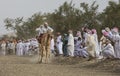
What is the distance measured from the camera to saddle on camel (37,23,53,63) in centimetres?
2206

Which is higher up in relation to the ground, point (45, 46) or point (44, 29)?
point (44, 29)

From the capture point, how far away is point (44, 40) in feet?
72.8

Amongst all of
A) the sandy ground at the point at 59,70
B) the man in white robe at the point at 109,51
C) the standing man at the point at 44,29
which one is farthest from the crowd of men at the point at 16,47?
the sandy ground at the point at 59,70

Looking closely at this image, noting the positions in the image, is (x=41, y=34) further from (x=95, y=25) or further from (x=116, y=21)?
(x=95, y=25)

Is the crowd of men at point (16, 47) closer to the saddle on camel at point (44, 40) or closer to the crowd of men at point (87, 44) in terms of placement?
the crowd of men at point (87, 44)

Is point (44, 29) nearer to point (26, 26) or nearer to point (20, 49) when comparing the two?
point (20, 49)

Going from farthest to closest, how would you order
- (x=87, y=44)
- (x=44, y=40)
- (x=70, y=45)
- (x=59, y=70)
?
1. (x=70, y=45)
2. (x=87, y=44)
3. (x=44, y=40)
4. (x=59, y=70)

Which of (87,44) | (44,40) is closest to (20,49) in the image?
(87,44)

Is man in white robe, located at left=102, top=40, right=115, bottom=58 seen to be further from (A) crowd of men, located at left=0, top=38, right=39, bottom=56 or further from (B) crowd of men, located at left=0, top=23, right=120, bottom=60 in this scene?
(A) crowd of men, located at left=0, top=38, right=39, bottom=56

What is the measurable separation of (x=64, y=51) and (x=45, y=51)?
838 cm

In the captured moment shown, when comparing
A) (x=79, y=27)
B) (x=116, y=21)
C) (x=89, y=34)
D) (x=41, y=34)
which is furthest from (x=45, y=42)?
(x=79, y=27)

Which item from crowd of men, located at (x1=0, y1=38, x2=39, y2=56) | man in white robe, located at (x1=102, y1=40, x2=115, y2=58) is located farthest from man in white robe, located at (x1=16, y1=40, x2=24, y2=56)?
man in white robe, located at (x1=102, y1=40, x2=115, y2=58)

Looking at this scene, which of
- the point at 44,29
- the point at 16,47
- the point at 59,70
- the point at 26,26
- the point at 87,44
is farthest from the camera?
the point at 26,26

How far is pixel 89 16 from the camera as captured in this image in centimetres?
5322
